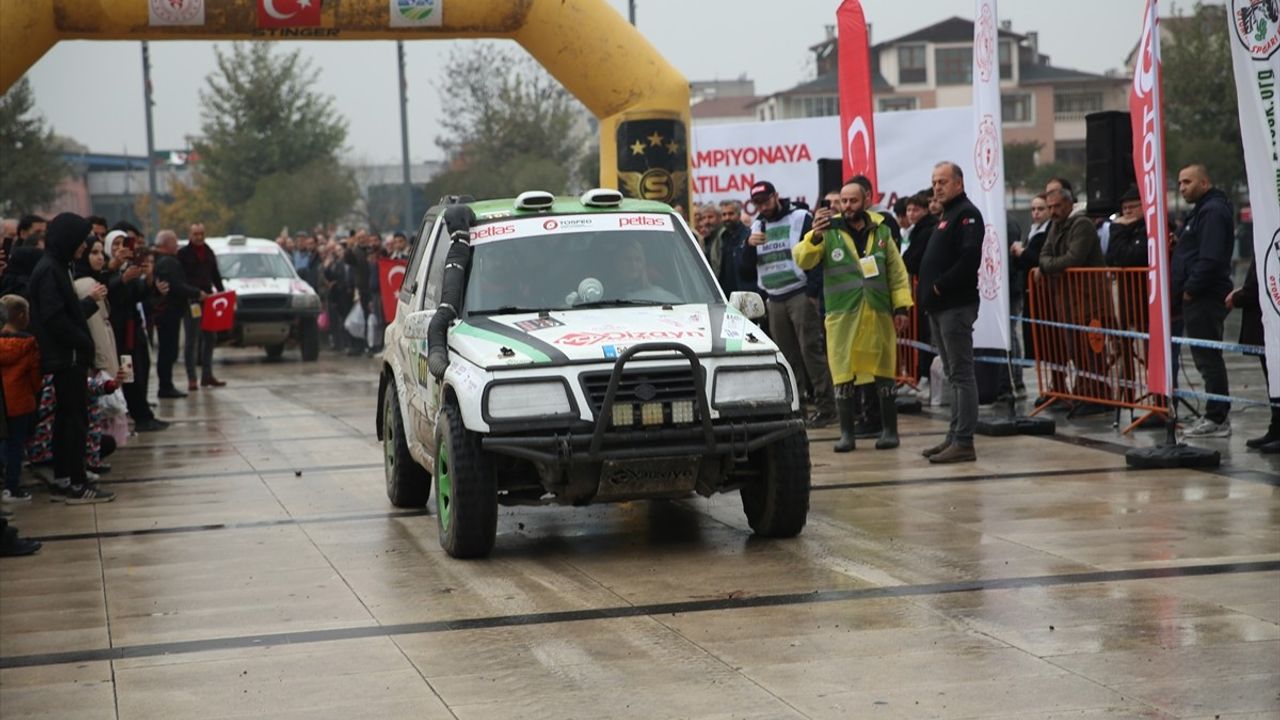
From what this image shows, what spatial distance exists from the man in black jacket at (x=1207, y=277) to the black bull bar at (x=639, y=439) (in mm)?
5373

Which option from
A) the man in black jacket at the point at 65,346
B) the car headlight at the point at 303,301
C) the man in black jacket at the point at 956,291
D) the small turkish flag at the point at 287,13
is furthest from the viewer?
the car headlight at the point at 303,301

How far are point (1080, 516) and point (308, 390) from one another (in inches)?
565

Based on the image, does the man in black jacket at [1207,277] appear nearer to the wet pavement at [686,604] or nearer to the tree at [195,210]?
the wet pavement at [686,604]

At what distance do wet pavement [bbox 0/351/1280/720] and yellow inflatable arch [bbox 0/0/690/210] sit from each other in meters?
5.38

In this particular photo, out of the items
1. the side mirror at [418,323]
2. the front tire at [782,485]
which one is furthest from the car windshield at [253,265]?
the front tire at [782,485]

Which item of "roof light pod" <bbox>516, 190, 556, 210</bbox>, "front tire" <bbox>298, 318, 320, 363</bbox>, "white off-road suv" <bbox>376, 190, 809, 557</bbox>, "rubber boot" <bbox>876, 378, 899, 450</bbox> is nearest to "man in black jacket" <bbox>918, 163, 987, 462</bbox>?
"rubber boot" <bbox>876, 378, 899, 450</bbox>

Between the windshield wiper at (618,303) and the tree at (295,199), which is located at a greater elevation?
the tree at (295,199)

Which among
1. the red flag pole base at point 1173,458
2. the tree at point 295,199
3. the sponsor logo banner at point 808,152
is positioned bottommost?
the red flag pole base at point 1173,458

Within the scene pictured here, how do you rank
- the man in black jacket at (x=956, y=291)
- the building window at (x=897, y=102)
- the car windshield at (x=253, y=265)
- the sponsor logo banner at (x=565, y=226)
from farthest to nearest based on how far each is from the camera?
the building window at (x=897, y=102) → the car windshield at (x=253, y=265) → the man in black jacket at (x=956, y=291) → the sponsor logo banner at (x=565, y=226)

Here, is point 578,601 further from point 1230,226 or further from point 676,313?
point 1230,226

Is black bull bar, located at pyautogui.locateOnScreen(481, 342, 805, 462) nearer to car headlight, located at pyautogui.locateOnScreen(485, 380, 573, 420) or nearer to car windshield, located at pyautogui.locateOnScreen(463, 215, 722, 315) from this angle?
car headlight, located at pyautogui.locateOnScreen(485, 380, 573, 420)

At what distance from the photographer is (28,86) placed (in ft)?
186

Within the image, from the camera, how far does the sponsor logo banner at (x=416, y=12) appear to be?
54.3ft

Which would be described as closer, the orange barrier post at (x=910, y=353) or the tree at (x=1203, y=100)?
the orange barrier post at (x=910, y=353)
